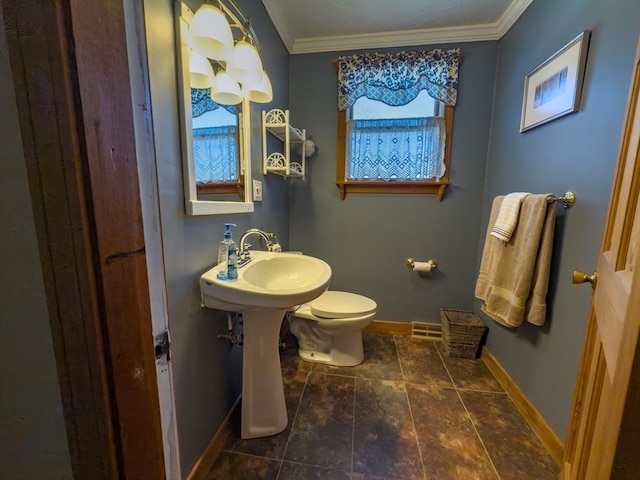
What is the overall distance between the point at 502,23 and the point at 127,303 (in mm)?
2521

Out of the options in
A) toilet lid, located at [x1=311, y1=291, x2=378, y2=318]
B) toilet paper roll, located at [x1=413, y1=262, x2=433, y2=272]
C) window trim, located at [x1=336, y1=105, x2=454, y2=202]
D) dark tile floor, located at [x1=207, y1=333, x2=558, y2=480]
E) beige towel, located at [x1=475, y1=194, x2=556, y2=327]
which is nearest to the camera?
dark tile floor, located at [x1=207, y1=333, x2=558, y2=480]

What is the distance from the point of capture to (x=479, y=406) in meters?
1.52

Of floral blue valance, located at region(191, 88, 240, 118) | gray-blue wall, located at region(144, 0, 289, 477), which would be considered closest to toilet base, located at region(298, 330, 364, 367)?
gray-blue wall, located at region(144, 0, 289, 477)

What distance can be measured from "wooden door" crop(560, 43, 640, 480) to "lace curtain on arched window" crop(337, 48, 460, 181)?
1.31 metres

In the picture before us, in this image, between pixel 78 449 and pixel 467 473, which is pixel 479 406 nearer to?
pixel 467 473

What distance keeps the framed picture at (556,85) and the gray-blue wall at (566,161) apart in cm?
3

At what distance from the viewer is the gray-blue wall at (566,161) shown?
103 centimetres

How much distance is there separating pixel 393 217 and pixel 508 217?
32.5 inches

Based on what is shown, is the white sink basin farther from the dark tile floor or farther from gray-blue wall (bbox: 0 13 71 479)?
the dark tile floor

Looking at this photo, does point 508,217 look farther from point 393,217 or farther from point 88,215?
point 88,215

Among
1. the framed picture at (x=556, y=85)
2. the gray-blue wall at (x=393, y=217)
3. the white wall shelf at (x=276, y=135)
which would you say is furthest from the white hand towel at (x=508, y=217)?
the white wall shelf at (x=276, y=135)

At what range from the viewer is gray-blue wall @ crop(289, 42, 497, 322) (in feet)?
6.62

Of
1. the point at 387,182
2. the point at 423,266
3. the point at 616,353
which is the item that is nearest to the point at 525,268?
the point at 423,266

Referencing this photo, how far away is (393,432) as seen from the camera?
4.42 feet
